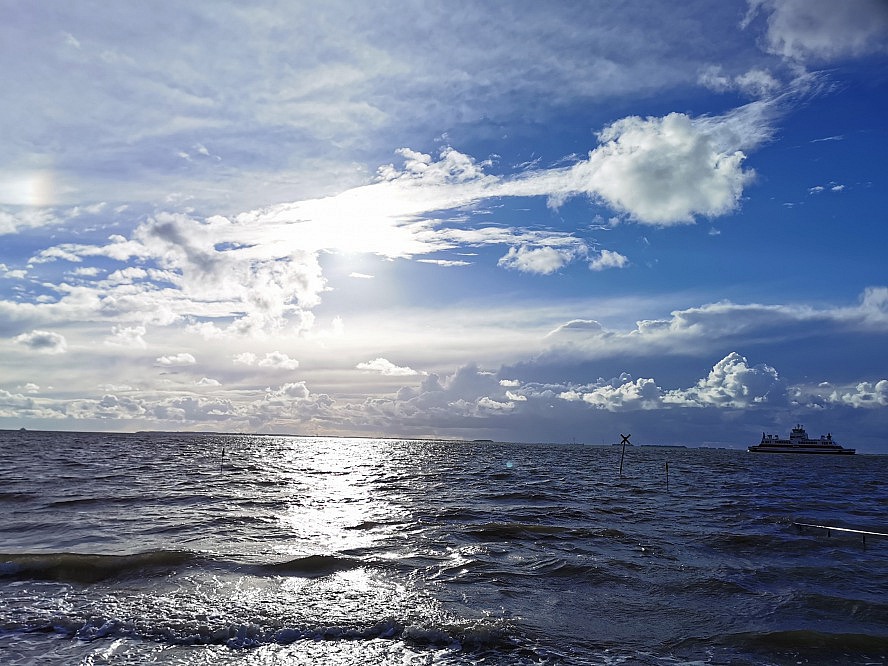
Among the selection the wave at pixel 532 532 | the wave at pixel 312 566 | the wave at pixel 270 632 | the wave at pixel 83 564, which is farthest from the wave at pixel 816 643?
the wave at pixel 83 564

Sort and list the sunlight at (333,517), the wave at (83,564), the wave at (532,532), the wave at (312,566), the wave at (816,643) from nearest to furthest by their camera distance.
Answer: the wave at (816,643), the wave at (83,564), the wave at (312,566), the sunlight at (333,517), the wave at (532,532)

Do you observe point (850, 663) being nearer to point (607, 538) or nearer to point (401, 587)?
point (401, 587)

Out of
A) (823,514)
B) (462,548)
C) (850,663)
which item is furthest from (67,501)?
(823,514)

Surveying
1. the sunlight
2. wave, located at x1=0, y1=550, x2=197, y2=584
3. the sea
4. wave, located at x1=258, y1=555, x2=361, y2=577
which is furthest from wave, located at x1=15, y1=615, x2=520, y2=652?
the sunlight

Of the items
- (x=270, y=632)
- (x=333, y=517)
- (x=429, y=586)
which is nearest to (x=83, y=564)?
→ (x=270, y=632)

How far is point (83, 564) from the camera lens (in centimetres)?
1644

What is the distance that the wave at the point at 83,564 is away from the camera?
1555 cm

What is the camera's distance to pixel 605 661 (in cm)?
1044

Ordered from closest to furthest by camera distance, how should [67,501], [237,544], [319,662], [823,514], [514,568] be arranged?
1. [319,662]
2. [514,568]
3. [237,544]
4. [67,501]
5. [823,514]

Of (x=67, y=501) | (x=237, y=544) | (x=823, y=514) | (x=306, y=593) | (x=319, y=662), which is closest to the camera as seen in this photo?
(x=319, y=662)

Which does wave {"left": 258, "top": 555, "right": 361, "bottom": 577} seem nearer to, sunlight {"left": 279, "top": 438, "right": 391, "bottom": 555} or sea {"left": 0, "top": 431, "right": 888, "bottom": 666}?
sea {"left": 0, "top": 431, "right": 888, "bottom": 666}

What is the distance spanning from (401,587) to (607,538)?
10986mm

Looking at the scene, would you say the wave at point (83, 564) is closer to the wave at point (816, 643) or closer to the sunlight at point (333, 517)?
the sunlight at point (333, 517)

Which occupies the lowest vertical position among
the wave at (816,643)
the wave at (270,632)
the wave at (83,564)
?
the wave at (83,564)
